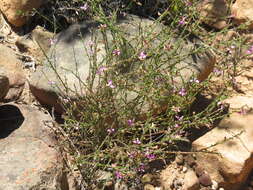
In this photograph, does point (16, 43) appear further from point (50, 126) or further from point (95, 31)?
point (50, 126)

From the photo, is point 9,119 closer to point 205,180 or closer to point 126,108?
point 126,108

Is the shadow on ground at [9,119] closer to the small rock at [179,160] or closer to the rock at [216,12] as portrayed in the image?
the small rock at [179,160]

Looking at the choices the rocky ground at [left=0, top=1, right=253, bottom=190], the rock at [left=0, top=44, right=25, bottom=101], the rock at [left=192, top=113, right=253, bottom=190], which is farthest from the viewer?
the rock at [left=0, top=44, right=25, bottom=101]

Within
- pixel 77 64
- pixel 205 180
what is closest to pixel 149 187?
pixel 205 180

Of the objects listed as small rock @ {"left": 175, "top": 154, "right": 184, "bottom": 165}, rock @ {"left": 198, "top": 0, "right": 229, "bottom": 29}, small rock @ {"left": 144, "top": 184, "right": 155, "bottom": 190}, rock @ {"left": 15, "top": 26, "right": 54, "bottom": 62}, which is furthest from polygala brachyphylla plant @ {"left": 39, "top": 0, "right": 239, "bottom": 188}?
rock @ {"left": 198, "top": 0, "right": 229, "bottom": 29}

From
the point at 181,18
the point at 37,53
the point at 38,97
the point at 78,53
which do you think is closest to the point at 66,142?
the point at 38,97

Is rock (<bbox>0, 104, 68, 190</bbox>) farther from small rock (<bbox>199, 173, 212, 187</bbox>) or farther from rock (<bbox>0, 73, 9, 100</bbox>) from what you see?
small rock (<bbox>199, 173, 212, 187</bbox>)

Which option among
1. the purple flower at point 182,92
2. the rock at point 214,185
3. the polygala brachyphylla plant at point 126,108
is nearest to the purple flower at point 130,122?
→ the polygala brachyphylla plant at point 126,108
